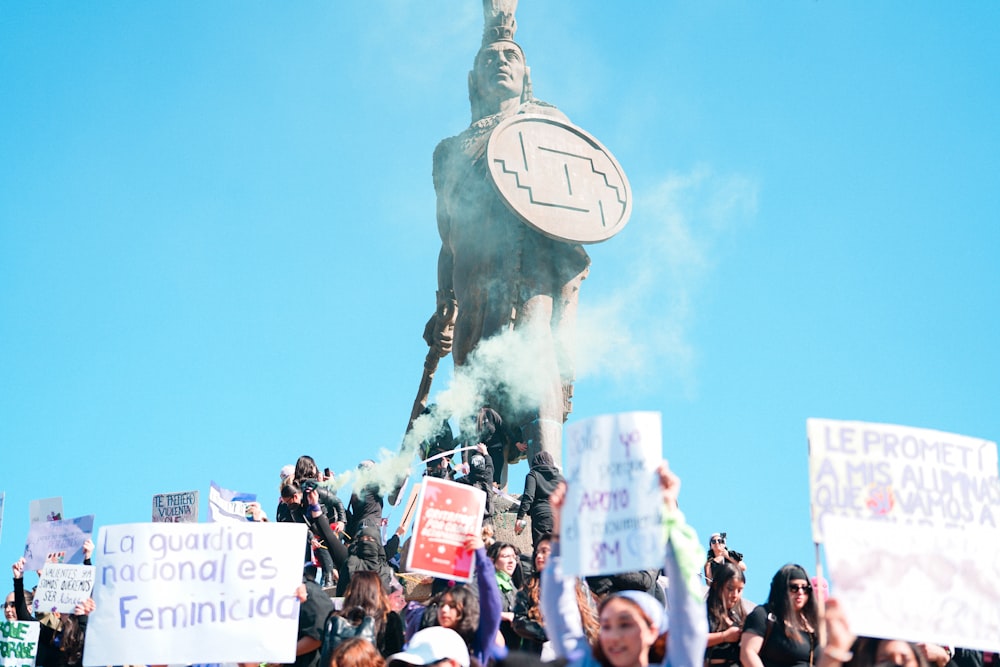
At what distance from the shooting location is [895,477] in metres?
4.62

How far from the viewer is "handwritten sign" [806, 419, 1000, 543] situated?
14.9 feet

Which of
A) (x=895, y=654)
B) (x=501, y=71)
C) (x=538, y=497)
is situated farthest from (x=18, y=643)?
(x=501, y=71)

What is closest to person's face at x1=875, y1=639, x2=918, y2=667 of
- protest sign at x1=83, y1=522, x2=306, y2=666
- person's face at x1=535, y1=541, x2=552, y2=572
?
person's face at x1=535, y1=541, x2=552, y2=572

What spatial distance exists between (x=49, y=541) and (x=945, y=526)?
7.30m

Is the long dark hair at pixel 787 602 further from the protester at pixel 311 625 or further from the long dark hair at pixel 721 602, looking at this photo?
the protester at pixel 311 625

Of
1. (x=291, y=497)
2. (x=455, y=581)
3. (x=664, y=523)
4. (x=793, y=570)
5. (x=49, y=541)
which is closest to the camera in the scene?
(x=664, y=523)

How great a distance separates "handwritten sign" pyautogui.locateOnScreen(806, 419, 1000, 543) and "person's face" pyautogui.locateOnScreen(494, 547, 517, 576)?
268cm

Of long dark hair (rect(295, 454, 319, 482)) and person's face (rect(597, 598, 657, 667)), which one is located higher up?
long dark hair (rect(295, 454, 319, 482))

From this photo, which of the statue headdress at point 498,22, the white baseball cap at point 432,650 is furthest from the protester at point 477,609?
the statue headdress at point 498,22

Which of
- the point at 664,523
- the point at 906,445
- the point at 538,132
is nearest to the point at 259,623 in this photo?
the point at 664,523

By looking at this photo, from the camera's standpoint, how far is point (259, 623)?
5.54 metres

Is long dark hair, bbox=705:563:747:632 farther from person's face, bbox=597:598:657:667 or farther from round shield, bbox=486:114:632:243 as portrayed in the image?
round shield, bbox=486:114:632:243

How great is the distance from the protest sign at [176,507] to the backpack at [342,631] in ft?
15.5

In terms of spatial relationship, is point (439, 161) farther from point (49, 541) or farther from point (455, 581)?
point (455, 581)
